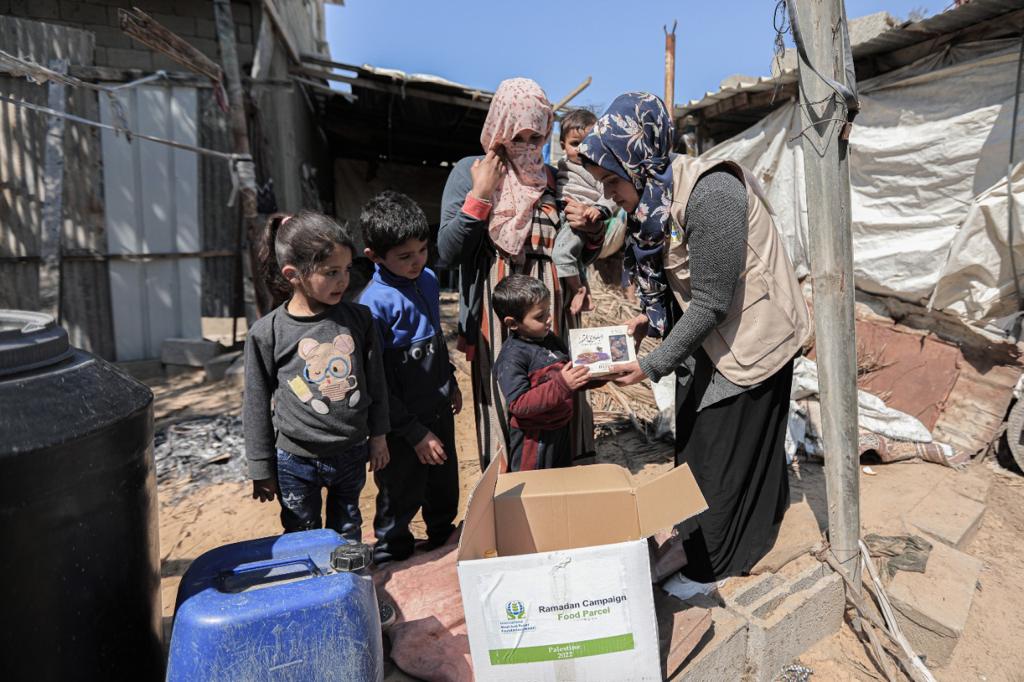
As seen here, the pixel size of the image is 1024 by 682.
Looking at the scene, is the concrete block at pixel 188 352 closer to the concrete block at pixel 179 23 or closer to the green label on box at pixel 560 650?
the concrete block at pixel 179 23

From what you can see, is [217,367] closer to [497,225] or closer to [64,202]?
[64,202]

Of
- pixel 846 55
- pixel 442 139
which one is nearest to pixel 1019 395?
pixel 846 55

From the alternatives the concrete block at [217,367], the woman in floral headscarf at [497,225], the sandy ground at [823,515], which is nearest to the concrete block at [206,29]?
the concrete block at [217,367]

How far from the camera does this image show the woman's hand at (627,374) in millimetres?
2197

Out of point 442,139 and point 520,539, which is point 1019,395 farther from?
point 442,139

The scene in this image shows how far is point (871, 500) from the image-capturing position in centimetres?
338

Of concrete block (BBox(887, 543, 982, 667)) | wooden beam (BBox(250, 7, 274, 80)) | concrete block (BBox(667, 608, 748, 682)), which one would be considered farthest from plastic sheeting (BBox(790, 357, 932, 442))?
wooden beam (BBox(250, 7, 274, 80))

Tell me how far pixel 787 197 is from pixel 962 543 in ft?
14.1

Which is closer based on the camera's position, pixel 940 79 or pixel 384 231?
pixel 384 231

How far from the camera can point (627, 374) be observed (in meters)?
2.22

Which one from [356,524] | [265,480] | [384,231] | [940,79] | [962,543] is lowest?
[962,543]

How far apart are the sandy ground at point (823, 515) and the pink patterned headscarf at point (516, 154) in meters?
1.69

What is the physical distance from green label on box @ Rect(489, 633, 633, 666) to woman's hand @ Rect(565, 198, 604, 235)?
1.63 metres

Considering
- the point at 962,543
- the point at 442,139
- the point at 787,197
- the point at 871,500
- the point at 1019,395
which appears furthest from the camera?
the point at 442,139
